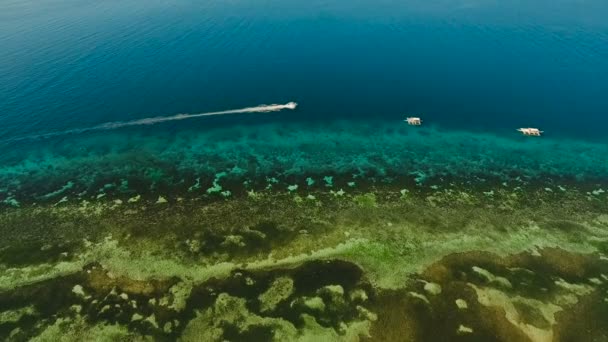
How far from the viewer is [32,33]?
325 feet

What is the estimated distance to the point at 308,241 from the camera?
40.5m

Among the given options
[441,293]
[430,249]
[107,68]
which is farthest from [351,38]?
[441,293]

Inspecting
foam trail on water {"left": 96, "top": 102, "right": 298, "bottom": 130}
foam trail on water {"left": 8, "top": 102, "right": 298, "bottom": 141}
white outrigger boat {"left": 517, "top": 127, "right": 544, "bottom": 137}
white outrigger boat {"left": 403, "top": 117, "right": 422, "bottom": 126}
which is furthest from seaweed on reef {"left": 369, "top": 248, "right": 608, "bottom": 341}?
foam trail on water {"left": 8, "top": 102, "right": 298, "bottom": 141}

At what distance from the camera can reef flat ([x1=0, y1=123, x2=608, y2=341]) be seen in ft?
107

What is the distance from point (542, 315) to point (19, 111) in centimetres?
8329

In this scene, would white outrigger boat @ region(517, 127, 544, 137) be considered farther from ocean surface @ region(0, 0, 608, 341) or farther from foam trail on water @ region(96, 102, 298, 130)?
foam trail on water @ region(96, 102, 298, 130)

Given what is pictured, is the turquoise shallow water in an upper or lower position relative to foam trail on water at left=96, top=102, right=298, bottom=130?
lower

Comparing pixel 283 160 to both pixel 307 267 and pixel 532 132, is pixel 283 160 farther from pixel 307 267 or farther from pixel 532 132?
pixel 532 132

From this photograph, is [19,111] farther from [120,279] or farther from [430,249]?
[430,249]

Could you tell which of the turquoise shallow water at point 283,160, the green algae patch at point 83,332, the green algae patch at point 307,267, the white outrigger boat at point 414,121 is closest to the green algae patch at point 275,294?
the green algae patch at point 307,267

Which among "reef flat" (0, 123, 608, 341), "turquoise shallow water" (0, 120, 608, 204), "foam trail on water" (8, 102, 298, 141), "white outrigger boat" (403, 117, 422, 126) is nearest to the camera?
"reef flat" (0, 123, 608, 341)

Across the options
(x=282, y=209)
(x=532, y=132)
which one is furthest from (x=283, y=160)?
(x=532, y=132)

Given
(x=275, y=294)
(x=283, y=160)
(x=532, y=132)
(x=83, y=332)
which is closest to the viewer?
(x=83, y=332)

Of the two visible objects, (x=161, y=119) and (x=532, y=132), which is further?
(x=161, y=119)
